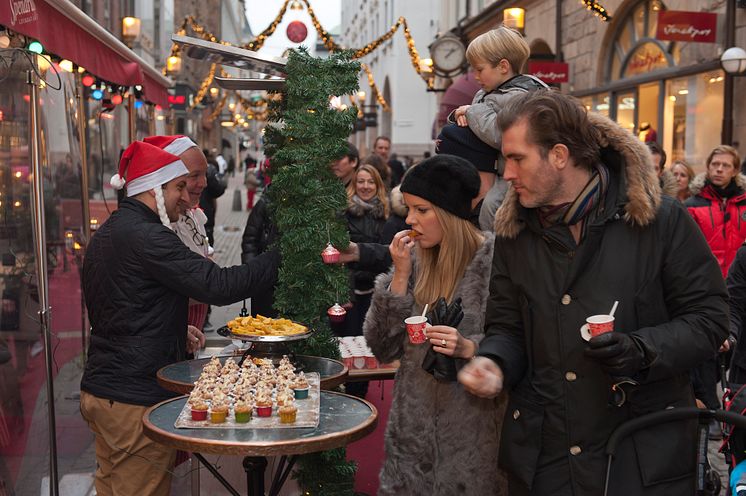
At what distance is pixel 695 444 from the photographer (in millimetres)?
2893

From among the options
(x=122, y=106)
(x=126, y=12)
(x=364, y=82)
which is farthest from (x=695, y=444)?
(x=364, y=82)

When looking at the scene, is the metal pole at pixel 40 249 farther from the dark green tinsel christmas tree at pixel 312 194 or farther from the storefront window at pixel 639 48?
the storefront window at pixel 639 48

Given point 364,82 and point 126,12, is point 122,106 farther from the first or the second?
point 364,82

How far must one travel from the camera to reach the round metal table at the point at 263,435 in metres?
3.15

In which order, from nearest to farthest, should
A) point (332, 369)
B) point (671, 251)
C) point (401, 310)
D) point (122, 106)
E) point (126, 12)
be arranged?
point (671, 251) → point (401, 310) → point (332, 369) → point (122, 106) → point (126, 12)

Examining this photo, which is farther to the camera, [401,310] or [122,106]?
[122,106]

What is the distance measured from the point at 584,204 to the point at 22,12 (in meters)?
3.39

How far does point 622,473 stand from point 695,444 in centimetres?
29

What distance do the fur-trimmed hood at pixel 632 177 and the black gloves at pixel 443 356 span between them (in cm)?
47

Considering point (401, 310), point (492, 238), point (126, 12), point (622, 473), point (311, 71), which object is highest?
point (126, 12)

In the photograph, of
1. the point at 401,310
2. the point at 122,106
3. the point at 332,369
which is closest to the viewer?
the point at 401,310

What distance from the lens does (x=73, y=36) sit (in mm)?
5863

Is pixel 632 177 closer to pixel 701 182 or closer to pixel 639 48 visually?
pixel 701 182

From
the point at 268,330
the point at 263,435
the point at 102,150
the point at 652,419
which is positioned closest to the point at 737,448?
the point at 652,419
